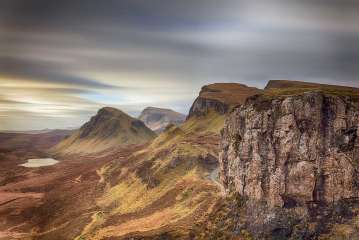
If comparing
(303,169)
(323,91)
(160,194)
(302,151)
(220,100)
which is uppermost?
(220,100)

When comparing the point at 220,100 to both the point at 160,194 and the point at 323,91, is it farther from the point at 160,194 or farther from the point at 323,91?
the point at 323,91

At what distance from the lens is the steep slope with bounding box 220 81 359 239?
168 feet

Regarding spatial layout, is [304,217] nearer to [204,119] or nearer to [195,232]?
[195,232]

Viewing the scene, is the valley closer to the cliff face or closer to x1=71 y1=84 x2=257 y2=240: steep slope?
the cliff face

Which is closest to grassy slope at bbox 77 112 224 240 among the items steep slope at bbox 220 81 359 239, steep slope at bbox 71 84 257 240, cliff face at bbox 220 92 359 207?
steep slope at bbox 71 84 257 240

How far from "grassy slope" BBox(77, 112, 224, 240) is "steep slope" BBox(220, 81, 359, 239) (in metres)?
13.9

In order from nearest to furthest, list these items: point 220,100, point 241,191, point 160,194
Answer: point 241,191 → point 160,194 → point 220,100

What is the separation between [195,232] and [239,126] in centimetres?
1933

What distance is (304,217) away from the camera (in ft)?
173

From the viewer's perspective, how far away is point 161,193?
8869 cm

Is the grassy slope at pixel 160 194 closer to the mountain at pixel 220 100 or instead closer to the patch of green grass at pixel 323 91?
the patch of green grass at pixel 323 91

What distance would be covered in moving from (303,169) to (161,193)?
4283cm

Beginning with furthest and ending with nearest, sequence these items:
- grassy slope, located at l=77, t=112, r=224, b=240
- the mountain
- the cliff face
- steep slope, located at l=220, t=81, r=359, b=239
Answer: the mountain → grassy slope, located at l=77, t=112, r=224, b=240 → the cliff face → steep slope, located at l=220, t=81, r=359, b=239

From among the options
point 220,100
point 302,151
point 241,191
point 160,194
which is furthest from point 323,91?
point 220,100
